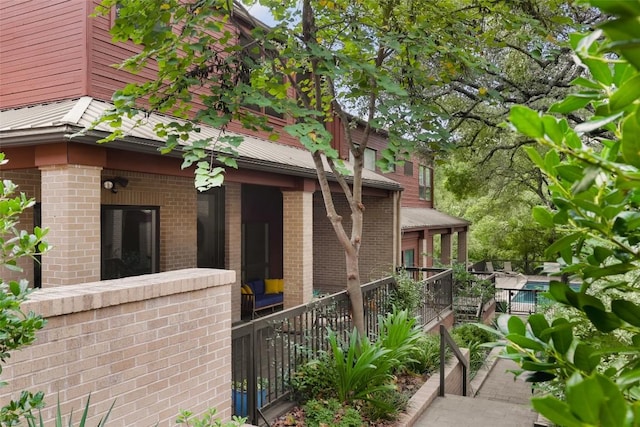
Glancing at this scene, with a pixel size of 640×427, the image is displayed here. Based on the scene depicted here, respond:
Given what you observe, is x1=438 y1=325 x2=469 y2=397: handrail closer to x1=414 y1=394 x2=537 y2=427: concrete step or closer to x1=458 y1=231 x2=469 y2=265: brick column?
x1=414 y1=394 x2=537 y2=427: concrete step

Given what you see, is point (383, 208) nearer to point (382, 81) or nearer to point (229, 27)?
point (229, 27)

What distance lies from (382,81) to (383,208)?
986 centimetres

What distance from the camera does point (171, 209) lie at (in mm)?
9688

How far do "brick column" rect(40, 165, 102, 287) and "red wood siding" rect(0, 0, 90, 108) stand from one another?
2149 millimetres

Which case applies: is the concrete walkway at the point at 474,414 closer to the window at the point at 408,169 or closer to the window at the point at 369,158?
the window at the point at 369,158

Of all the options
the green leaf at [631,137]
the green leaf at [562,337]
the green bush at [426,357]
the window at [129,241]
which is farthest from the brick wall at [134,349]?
the window at [129,241]

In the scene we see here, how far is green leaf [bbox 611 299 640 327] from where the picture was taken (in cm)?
92

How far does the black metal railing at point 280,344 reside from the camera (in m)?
5.00

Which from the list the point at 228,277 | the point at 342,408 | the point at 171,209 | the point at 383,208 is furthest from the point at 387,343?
the point at 383,208

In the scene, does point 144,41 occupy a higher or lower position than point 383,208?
higher

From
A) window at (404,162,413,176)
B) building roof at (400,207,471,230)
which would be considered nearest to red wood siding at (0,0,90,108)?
building roof at (400,207,471,230)

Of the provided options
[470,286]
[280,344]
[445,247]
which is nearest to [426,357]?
[280,344]

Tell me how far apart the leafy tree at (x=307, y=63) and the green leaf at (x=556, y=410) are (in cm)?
415

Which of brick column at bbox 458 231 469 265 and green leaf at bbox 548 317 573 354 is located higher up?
green leaf at bbox 548 317 573 354
